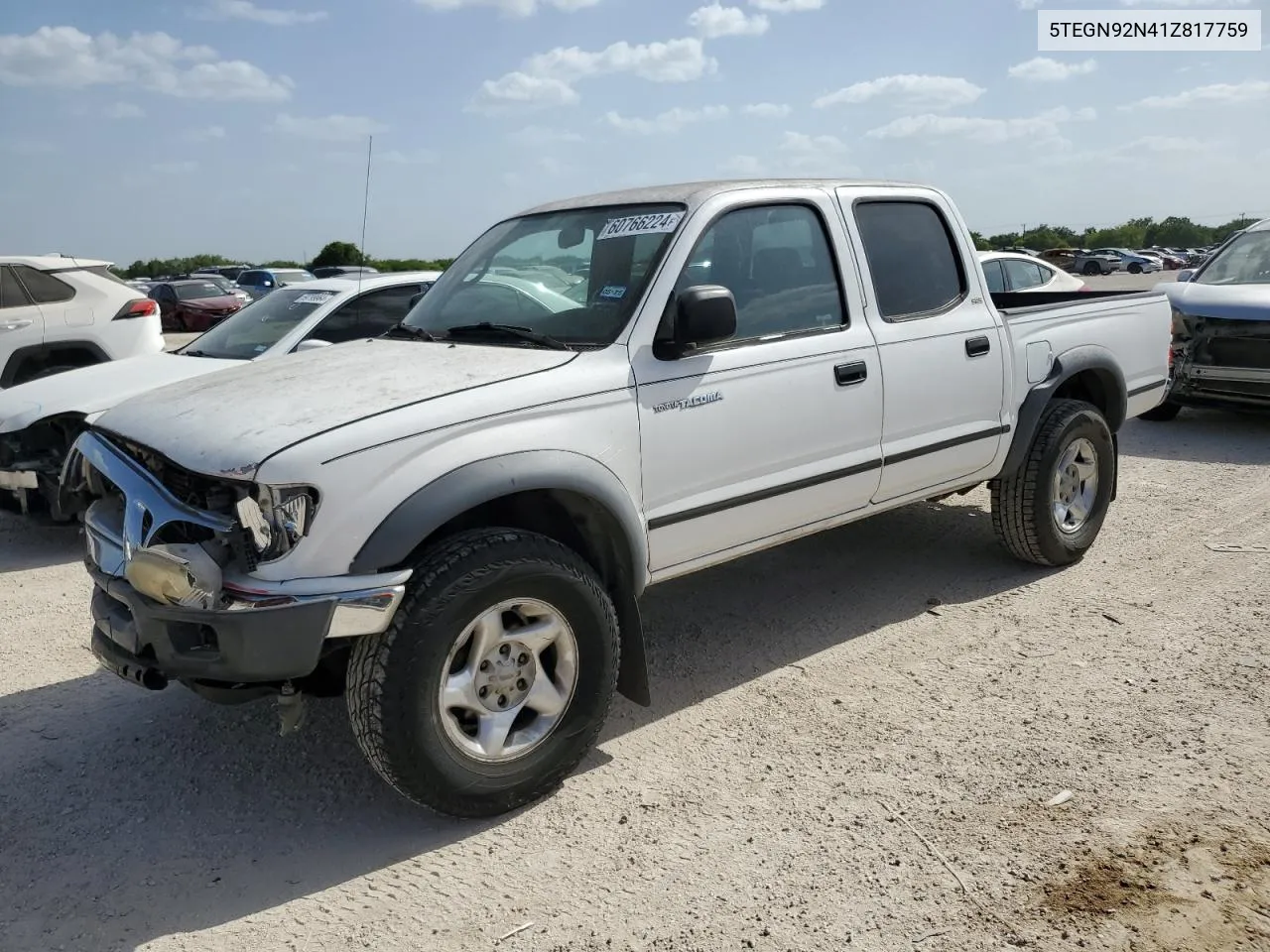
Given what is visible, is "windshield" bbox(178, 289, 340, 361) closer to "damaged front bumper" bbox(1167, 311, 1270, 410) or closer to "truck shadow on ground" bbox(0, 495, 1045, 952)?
"truck shadow on ground" bbox(0, 495, 1045, 952)

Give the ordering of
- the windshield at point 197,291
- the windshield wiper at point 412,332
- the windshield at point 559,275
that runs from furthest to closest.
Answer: the windshield at point 197,291, the windshield wiper at point 412,332, the windshield at point 559,275

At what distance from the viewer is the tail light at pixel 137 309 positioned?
340 inches

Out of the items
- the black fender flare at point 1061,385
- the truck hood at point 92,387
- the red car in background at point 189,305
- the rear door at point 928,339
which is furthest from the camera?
the red car in background at point 189,305

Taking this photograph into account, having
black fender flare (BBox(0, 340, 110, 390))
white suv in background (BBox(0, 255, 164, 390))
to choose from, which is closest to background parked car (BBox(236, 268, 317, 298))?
white suv in background (BBox(0, 255, 164, 390))

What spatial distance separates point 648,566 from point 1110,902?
1.74m

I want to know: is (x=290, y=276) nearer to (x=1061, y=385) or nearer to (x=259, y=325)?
(x=259, y=325)

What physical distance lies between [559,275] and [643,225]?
1.28 ft

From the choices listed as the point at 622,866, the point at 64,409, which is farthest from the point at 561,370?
the point at 64,409

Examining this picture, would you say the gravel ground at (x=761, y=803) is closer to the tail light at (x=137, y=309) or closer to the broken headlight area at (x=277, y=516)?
the broken headlight area at (x=277, y=516)

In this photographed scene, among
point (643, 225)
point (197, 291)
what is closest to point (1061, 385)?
point (643, 225)

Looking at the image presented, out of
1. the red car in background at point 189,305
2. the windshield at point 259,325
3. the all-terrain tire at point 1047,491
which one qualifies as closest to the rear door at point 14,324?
the windshield at point 259,325

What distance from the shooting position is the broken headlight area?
2.96m

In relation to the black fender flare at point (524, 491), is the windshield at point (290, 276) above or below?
above

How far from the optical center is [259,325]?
23.6 ft
